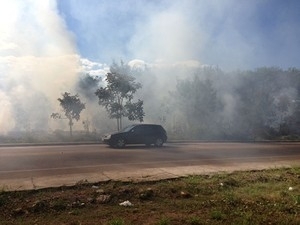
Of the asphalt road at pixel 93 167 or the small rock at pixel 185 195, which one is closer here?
the small rock at pixel 185 195

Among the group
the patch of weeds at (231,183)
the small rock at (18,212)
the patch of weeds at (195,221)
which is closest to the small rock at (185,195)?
the patch of weeds at (231,183)

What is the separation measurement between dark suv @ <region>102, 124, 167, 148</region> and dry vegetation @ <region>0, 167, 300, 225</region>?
10.5 m

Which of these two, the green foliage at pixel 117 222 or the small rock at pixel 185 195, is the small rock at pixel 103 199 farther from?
the small rock at pixel 185 195

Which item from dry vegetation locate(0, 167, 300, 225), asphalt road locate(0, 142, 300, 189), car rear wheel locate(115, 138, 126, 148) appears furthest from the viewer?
car rear wheel locate(115, 138, 126, 148)

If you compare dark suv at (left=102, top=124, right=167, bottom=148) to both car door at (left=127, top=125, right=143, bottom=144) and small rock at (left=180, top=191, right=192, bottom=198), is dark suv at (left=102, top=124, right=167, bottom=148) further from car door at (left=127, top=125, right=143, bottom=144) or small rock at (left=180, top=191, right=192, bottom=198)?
small rock at (left=180, top=191, right=192, bottom=198)

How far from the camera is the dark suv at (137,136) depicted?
18.7 m

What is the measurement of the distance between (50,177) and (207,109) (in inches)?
981

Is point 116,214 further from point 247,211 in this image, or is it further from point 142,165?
point 142,165

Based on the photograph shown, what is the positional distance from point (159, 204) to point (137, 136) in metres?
13.2

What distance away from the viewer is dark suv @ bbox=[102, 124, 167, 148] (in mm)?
18719

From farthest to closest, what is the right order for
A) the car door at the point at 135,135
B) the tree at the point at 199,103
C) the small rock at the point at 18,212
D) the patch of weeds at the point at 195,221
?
the tree at the point at 199,103
the car door at the point at 135,135
the small rock at the point at 18,212
the patch of weeds at the point at 195,221

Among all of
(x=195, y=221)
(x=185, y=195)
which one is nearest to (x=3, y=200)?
(x=185, y=195)

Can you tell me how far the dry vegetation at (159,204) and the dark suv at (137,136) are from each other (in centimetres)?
1055

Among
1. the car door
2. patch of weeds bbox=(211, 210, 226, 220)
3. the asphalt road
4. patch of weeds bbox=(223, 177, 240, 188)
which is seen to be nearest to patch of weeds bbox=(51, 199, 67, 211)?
the asphalt road
